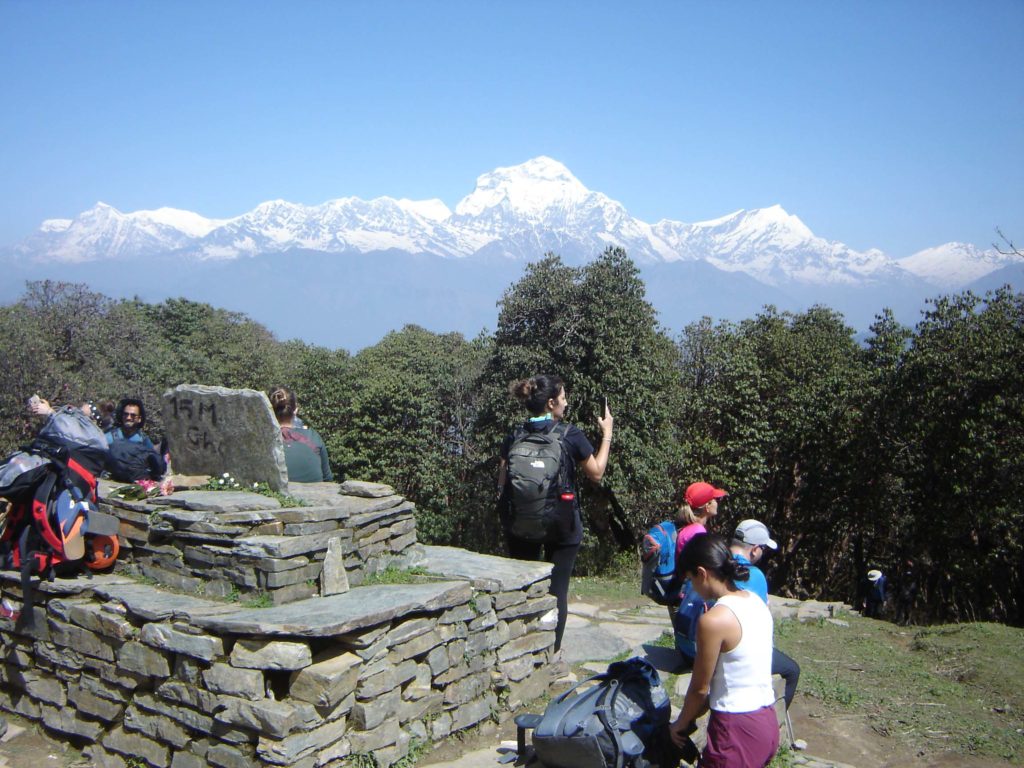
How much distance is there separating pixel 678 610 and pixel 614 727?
1714mm

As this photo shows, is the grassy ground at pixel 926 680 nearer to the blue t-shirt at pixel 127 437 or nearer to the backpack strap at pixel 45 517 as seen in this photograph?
the backpack strap at pixel 45 517

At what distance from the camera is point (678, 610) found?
5.84 metres

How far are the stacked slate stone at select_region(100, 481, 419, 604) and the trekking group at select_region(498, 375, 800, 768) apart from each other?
3.72 feet

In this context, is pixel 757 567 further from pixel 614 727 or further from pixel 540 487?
pixel 614 727

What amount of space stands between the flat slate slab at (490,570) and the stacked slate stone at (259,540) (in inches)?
19.0

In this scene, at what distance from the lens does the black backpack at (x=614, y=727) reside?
424 centimetres

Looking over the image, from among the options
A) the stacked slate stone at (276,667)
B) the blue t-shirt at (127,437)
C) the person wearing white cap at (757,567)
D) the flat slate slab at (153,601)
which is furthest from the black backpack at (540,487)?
the blue t-shirt at (127,437)

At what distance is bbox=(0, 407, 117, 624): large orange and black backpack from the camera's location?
20.0 feet

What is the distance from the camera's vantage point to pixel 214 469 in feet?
22.2

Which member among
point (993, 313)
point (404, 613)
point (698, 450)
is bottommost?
point (698, 450)

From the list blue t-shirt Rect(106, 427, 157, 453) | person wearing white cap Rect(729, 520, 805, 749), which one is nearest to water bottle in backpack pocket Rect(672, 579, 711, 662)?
person wearing white cap Rect(729, 520, 805, 749)

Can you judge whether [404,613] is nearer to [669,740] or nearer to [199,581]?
[199,581]

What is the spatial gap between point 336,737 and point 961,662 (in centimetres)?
664

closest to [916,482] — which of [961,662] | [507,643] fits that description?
[961,662]
